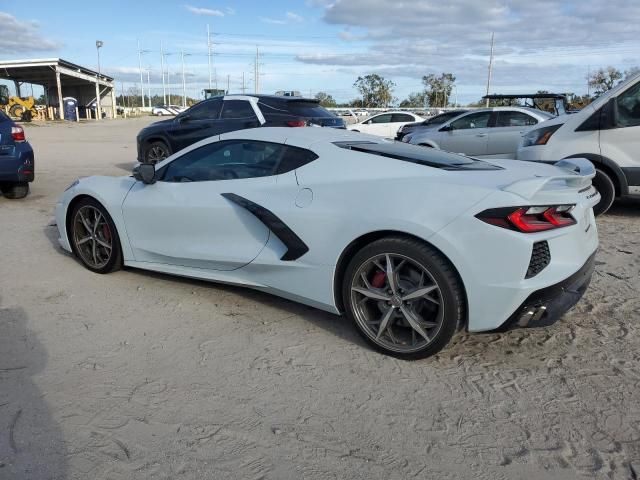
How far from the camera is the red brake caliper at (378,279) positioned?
3.39m

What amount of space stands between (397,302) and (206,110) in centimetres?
822

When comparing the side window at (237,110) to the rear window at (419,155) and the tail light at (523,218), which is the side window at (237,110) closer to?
the rear window at (419,155)

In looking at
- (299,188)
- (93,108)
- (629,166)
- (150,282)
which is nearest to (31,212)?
(150,282)

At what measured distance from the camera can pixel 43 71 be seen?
4525 cm

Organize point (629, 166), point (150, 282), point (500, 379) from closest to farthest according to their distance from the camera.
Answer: point (500, 379)
point (150, 282)
point (629, 166)

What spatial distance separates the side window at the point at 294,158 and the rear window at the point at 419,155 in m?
0.23

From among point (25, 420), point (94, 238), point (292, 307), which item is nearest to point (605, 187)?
point (292, 307)

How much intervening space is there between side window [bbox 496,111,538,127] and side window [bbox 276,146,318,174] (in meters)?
9.11

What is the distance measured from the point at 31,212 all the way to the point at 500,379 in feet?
23.2

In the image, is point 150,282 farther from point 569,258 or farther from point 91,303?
point 569,258

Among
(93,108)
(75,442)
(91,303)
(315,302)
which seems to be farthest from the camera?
(93,108)

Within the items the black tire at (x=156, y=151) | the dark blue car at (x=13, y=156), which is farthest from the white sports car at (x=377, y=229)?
the black tire at (x=156, y=151)

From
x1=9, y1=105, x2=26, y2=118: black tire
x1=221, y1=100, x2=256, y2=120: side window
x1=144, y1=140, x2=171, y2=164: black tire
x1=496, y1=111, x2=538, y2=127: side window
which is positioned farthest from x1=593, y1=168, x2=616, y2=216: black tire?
x1=9, y1=105, x2=26, y2=118: black tire

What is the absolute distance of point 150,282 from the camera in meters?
4.80
